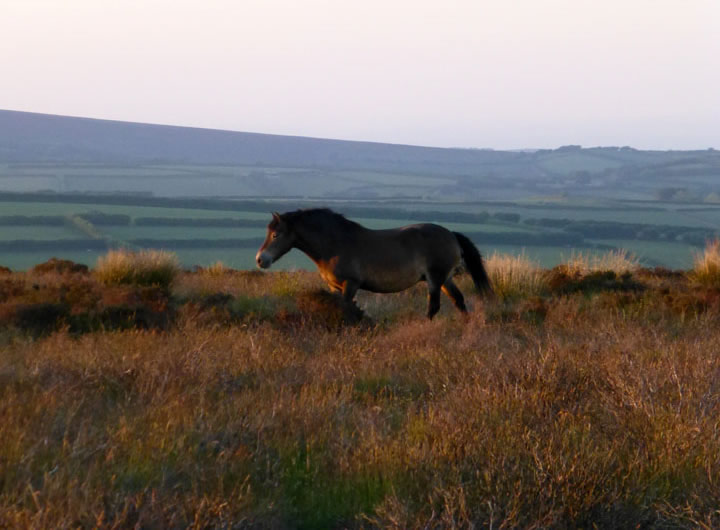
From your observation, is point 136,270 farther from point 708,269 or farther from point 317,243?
point 708,269

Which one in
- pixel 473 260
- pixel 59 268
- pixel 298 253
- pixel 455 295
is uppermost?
pixel 473 260

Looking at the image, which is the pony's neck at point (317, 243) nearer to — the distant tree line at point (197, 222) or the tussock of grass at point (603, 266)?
the tussock of grass at point (603, 266)

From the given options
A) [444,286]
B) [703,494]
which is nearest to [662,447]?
[703,494]

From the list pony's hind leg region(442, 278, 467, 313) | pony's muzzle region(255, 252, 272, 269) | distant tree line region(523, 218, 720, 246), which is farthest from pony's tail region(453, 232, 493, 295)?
distant tree line region(523, 218, 720, 246)

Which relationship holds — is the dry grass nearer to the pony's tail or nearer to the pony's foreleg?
the pony's foreleg

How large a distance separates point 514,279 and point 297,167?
439 ft

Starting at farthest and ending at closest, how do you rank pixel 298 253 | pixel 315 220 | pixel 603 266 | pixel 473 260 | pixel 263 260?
pixel 298 253
pixel 603 266
pixel 473 260
pixel 315 220
pixel 263 260

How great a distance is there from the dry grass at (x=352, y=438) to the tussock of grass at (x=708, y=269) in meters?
8.25

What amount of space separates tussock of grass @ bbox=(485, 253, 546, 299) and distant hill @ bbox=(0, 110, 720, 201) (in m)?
86.6

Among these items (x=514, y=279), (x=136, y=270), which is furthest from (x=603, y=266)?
(x=136, y=270)

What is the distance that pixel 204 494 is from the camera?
3.68m

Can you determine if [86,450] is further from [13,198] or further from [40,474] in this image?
[13,198]

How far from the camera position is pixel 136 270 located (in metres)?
13.9

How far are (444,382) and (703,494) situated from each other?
8.40ft
